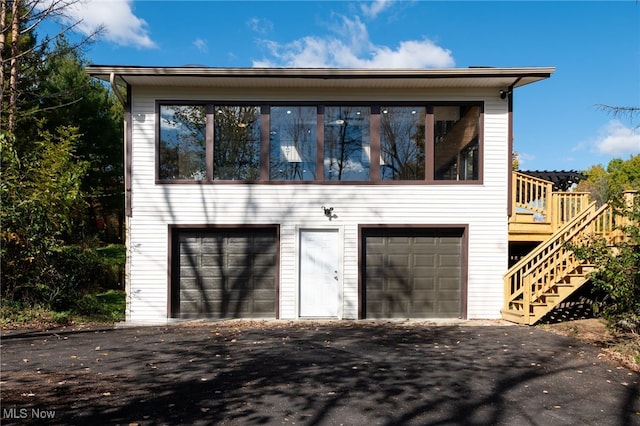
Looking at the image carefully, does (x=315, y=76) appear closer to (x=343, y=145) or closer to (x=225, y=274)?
(x=343, y=145)

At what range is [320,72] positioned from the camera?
902 centimetres

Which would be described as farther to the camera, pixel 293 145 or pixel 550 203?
pixel 550 203

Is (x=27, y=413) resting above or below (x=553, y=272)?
below

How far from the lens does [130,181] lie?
951 cm

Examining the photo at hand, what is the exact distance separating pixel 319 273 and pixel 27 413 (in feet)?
20.3

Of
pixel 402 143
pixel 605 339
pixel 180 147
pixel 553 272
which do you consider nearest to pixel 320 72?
pixel 402 143

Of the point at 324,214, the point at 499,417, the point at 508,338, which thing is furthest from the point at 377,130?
the point at 499,417

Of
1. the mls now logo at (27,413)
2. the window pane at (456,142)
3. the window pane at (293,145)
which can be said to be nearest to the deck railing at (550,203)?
the window pane at (456,142)

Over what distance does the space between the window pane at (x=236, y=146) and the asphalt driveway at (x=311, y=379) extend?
338 centimetres

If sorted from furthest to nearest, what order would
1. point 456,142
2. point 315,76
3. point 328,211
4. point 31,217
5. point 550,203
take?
1. point 550,203
2. point 456,142
3. point 328,211
4. point 315,76
5. point 31,217


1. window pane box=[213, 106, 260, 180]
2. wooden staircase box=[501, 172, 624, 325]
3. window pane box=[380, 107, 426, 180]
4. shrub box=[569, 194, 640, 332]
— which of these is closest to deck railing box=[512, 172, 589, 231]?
wooden staircase box=[501, 172, 624, 325]

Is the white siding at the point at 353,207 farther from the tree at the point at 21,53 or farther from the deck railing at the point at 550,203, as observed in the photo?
the tree at the point at 21,53

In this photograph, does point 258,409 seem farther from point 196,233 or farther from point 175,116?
point 175,116

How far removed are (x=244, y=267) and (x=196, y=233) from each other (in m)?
1.27
